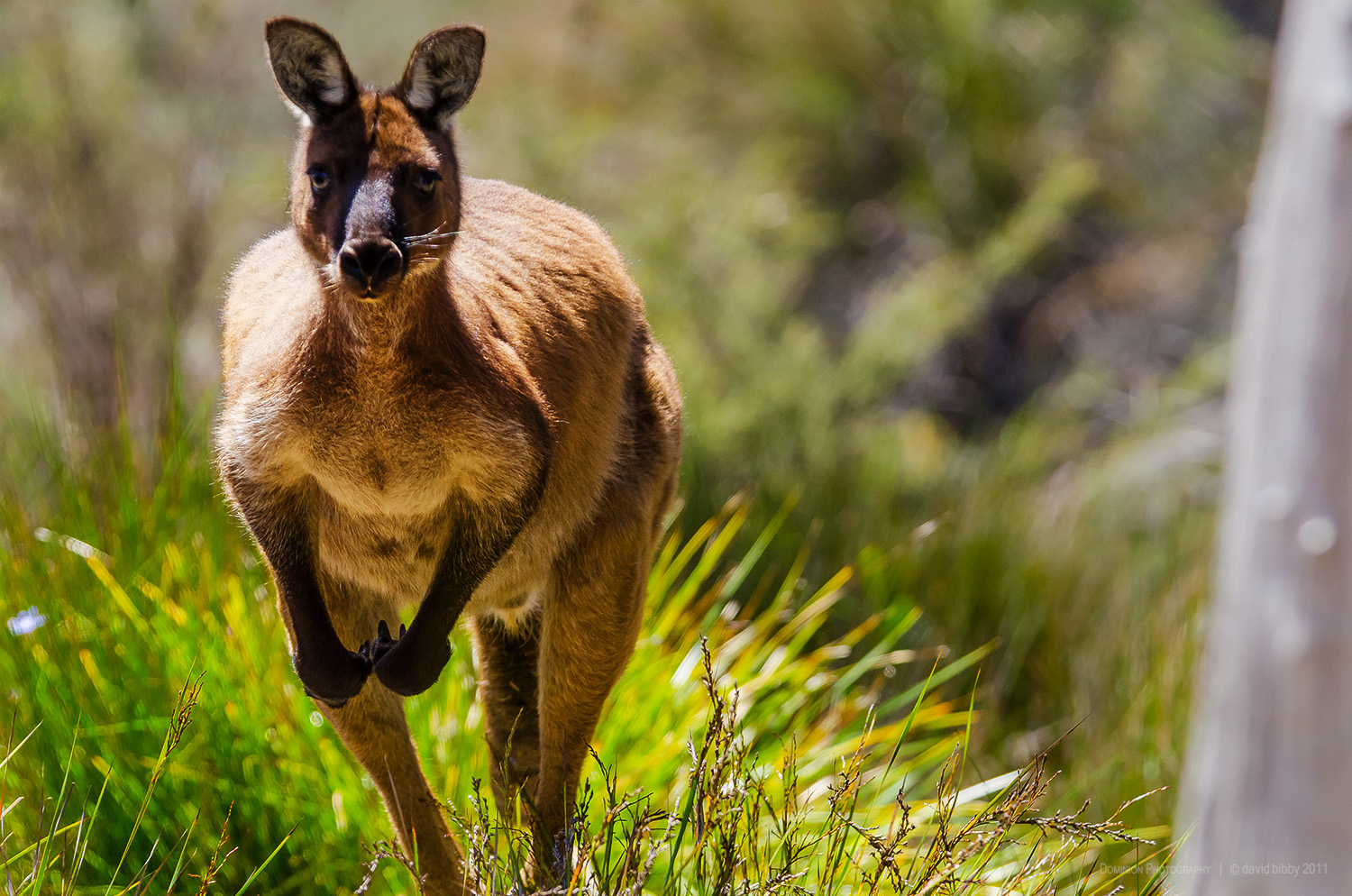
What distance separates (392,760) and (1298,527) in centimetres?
197

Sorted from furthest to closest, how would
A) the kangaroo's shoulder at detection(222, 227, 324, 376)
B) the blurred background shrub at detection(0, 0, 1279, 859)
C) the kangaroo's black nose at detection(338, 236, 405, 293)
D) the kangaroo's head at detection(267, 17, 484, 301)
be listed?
the blurred background shrub at detection(0, 0, 1279, 859) < the kangaroo's shoulder at detection(222, 227, 324, 376) < the kangaroo's head at detection(267, 17, 484, 301) < the kangaroo's black nose at detection(338, 236, 405, 293)

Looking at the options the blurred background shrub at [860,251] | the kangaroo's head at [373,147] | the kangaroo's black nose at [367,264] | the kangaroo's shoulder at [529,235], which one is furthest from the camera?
the blurred background shrub at [860,251]

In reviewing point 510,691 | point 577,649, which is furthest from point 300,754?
point 577,649

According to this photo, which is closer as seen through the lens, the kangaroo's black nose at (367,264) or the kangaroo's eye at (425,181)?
the kangaroo's black nose at (367,264)

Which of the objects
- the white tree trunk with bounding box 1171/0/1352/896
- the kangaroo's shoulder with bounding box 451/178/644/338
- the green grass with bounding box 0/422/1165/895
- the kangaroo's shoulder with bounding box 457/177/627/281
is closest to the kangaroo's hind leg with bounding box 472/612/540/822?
the green grass with bounding box 0/422/1165/895

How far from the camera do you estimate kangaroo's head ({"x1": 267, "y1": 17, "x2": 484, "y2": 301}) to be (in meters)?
2.24

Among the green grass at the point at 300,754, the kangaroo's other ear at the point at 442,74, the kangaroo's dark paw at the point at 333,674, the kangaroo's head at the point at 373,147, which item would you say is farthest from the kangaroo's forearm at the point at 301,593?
the kangaroo's other ear at the point at 442,74

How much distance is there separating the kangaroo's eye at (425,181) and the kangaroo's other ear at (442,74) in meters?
0.21

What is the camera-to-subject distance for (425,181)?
92.2 inches

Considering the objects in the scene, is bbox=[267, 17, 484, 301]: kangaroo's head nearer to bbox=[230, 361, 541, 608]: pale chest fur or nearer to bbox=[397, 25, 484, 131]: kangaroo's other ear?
bbox=[397, 25, 484, 131]: kangaroo's other ear

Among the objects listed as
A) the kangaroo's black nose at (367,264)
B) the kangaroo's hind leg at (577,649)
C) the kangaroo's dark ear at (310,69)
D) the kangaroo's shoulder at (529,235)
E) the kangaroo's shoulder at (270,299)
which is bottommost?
the kangaroo's hind leg at (577,649)

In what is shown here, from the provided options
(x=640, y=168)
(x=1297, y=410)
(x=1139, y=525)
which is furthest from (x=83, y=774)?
(x=640, y=168)

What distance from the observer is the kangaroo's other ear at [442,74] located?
7.84ft

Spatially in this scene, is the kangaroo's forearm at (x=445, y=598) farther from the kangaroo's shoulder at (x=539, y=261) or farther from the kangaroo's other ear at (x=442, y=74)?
the kangaroo's other ear at (x=442, y=74)
